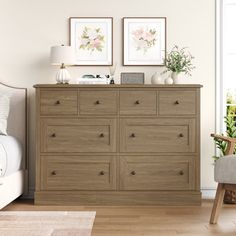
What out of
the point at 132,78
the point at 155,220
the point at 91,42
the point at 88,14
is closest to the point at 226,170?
the point at 155,220

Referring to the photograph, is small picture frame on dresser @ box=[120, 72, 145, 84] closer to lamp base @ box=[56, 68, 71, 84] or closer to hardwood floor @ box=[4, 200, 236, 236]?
lamp base @ box=[56, 68, 71, 84]

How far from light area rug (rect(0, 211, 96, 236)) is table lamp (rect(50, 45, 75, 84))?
49.8 inches

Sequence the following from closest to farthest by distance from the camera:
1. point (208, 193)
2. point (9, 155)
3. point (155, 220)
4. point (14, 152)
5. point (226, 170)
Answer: point (226, 170)
point (155, 220)
point (9, 155)
point (14, 152)
point (208, 193)

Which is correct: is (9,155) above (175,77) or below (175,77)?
below

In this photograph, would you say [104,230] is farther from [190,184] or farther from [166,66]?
[166,66]

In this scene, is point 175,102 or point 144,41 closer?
point 175,102

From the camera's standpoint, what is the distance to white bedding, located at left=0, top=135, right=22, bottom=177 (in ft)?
13.5

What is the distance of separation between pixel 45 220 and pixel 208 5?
2.55 metres

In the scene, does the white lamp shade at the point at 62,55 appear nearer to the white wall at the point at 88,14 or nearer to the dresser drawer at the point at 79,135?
the white wall at the point at 88,14

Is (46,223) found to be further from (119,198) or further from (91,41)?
(91,41)

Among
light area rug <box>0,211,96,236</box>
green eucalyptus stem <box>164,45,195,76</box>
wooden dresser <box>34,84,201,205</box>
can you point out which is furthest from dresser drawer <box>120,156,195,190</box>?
green eucalyptus stem <box>164,45,195,76</box>

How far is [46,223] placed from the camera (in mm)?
3703

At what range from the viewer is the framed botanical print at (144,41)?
5.08 m

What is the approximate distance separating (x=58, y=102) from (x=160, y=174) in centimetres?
106
